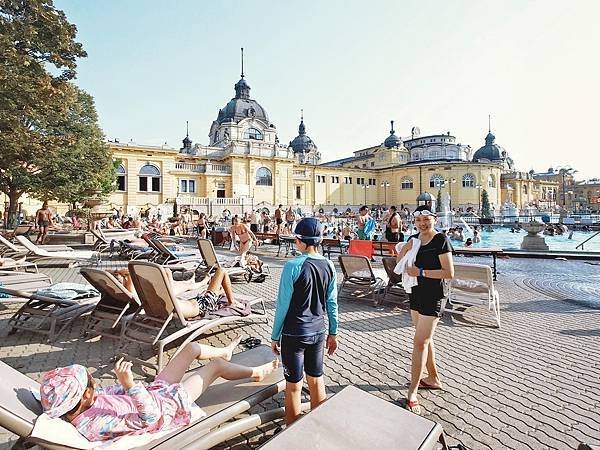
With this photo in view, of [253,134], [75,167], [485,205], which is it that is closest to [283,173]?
[253,134]

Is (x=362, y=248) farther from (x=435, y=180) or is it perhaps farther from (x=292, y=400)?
(x=435, y=180)

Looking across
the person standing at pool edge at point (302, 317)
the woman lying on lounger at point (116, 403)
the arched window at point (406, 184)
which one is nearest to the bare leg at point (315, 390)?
the person standing at pool edge at point (302, 317)

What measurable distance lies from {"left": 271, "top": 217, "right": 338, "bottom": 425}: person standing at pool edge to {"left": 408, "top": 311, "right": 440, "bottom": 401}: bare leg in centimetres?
99

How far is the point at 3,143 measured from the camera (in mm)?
12703

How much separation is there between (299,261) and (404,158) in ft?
235

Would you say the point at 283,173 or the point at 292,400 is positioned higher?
A: the point at 283,173

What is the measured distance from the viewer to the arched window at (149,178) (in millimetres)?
43438

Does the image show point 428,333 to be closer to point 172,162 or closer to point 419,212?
point 419,212

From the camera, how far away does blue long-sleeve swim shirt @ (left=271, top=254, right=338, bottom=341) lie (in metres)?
2.50

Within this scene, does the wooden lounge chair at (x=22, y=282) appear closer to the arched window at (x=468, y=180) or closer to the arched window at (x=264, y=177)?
the arched window at (x=264, y=177)

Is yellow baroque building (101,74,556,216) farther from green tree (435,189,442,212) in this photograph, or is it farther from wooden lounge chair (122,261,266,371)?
wooden lounge chair (122,261,266,371)

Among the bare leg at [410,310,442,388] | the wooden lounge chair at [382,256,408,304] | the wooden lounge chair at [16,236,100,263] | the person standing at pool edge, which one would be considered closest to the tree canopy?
the wooden lounge chair at [16,236,100,263]

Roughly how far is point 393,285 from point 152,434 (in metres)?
5.55

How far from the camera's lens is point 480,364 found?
13.5ft
